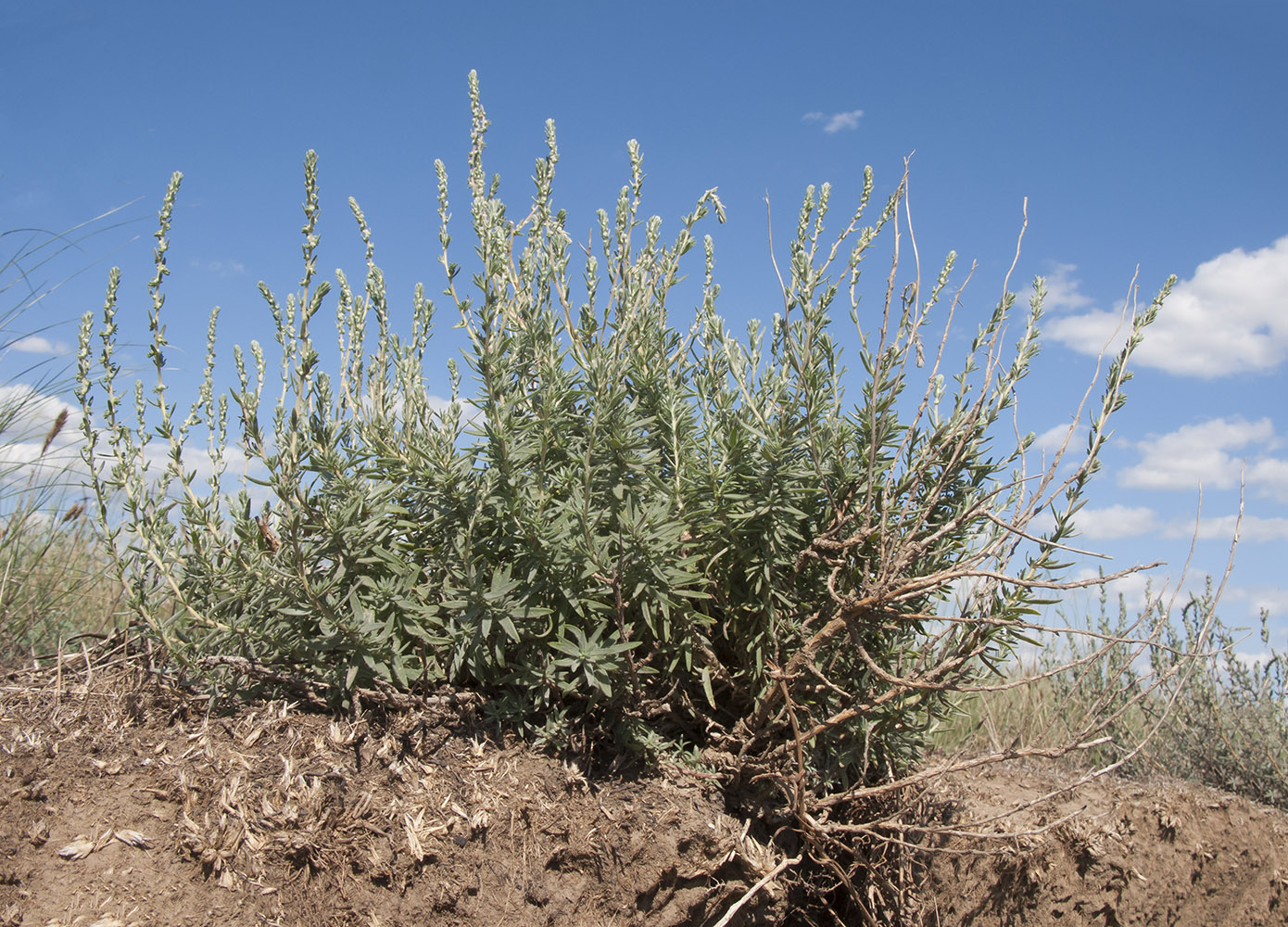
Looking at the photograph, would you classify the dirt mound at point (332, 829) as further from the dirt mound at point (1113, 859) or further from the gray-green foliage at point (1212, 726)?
the gray-green foliage at point (1212, 726)

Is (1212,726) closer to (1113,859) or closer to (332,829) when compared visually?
(1113,859)

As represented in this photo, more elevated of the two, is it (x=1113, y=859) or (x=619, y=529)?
(x=619, y=529)

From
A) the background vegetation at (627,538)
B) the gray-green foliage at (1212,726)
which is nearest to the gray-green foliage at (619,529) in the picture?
the background vegetation at (627,538)

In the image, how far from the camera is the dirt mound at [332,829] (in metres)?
2.32

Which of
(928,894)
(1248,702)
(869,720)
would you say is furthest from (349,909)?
(1248,702)

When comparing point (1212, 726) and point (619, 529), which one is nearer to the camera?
point (619, 529)

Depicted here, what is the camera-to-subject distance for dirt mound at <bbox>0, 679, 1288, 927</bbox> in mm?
2316

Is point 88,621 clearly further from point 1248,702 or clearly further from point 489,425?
point 1248,702

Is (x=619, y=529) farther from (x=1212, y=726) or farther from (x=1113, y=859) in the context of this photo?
(x=1212, y=726)

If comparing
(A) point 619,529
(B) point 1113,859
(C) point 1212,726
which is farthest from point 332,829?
(C) point 1212,726

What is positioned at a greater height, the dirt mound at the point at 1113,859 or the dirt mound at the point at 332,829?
the dirt mound at the point at 332,829

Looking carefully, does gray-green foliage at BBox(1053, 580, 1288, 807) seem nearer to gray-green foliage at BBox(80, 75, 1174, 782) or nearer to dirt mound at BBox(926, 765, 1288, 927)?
dirt mound at BBox(926, 765, 1288, 927)

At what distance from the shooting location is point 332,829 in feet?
7.82

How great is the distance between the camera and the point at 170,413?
275 centimetres
